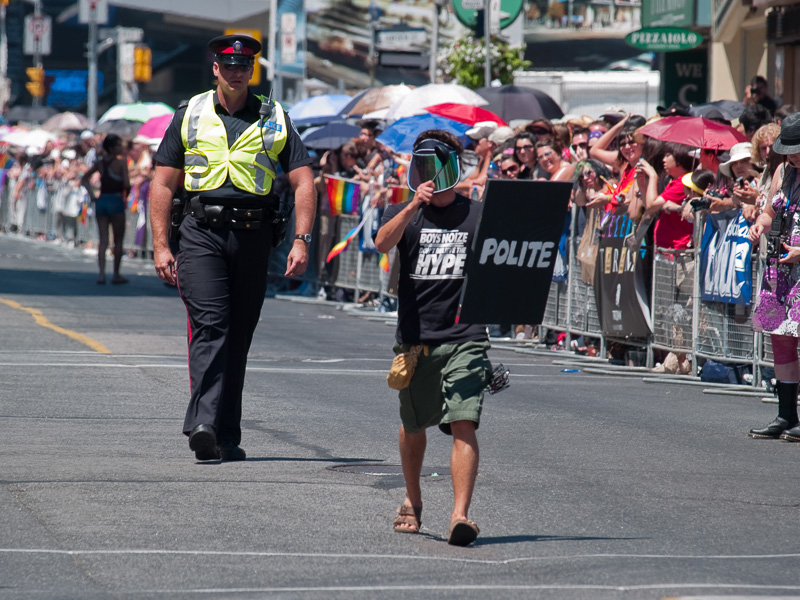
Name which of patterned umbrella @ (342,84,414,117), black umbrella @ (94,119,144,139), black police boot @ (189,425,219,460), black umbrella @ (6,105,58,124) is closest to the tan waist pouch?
black police boot @ (189,425,219,460)

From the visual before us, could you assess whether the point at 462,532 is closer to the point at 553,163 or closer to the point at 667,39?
the point at 553,163

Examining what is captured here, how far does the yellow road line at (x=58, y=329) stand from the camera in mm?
14205

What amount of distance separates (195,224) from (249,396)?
117 inches

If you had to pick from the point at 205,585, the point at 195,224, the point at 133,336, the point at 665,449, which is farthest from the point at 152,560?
the point at 133,336

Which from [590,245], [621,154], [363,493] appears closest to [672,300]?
[590,245]

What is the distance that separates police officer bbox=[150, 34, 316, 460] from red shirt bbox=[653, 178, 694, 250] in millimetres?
5423

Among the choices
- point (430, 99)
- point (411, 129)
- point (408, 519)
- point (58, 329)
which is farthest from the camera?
point (430, 99)

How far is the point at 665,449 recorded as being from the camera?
9258 millimetres

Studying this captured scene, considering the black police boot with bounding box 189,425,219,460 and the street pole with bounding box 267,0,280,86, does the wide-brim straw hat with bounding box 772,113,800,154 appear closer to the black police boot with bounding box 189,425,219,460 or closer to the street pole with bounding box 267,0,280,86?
the black police boot with bounding box 189,425,219,460

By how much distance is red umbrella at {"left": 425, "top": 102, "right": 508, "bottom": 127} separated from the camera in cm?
1798

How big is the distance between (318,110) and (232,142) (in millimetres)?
17805

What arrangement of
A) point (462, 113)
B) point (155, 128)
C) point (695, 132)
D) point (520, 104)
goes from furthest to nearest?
point (155, 128), point (520, 104), point (462, 113), point (695, 132)

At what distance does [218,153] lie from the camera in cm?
841

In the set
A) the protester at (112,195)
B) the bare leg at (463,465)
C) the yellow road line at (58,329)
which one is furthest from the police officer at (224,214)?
the protester at (112,195)
